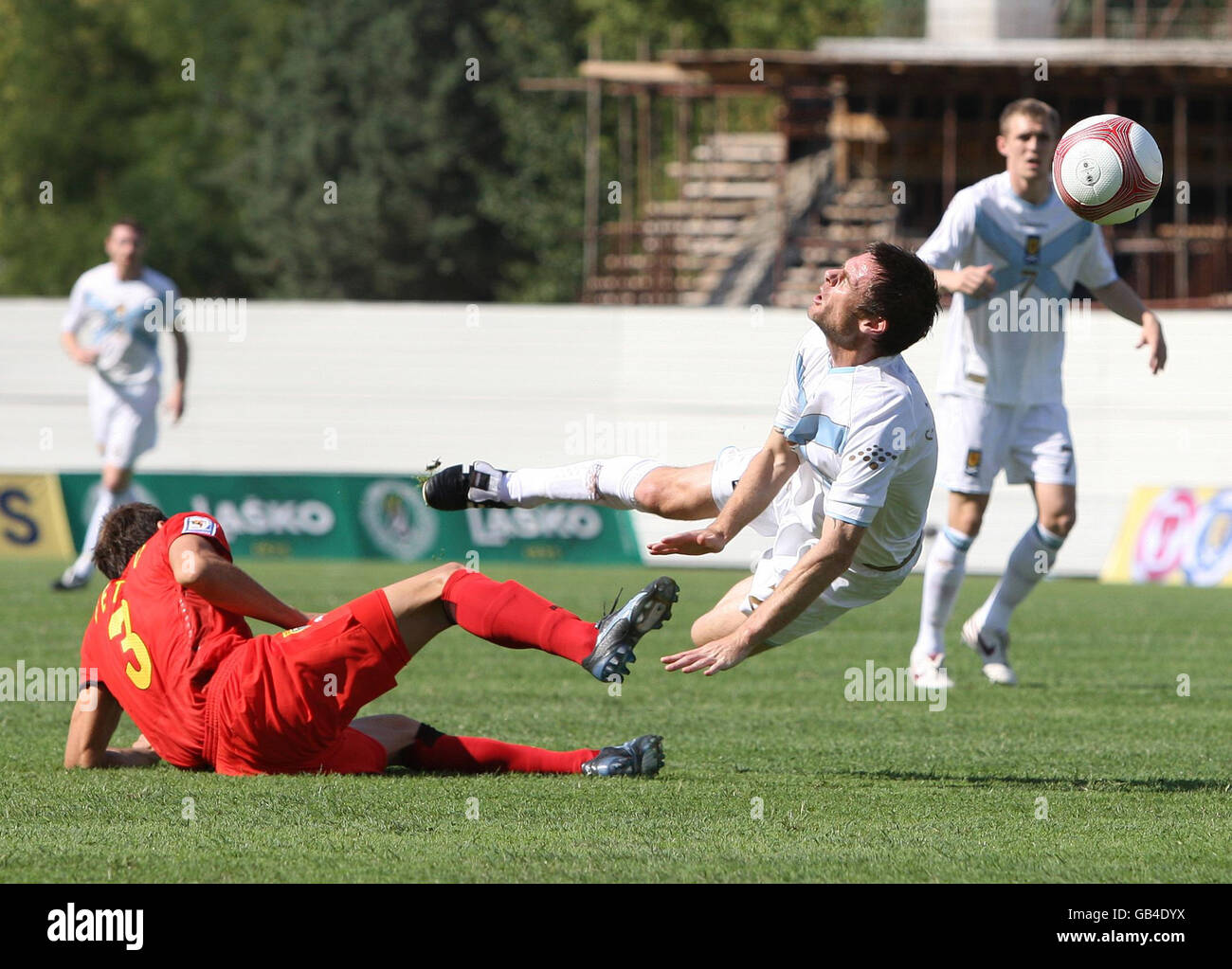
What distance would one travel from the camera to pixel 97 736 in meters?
6.61

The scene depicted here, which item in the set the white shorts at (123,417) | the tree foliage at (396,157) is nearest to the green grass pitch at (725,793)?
the white shorts at (123,417)

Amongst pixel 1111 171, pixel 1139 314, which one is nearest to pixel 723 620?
pixel 1111 171

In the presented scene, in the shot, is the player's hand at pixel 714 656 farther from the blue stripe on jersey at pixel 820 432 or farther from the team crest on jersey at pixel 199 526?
the team crest on jersey at pixel 199 526

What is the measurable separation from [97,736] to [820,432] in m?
2.94

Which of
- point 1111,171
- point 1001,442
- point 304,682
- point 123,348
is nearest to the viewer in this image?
point 304,682

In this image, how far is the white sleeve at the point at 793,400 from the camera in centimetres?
609

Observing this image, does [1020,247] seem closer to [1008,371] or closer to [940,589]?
[1008,371]

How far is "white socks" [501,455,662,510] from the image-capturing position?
22.2ft

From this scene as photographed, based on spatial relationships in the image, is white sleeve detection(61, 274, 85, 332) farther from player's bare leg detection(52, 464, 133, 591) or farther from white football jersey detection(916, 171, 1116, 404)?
white football jersey detection(916, 171, 1116, 404)

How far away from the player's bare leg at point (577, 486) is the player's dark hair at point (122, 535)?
104 centimetres
